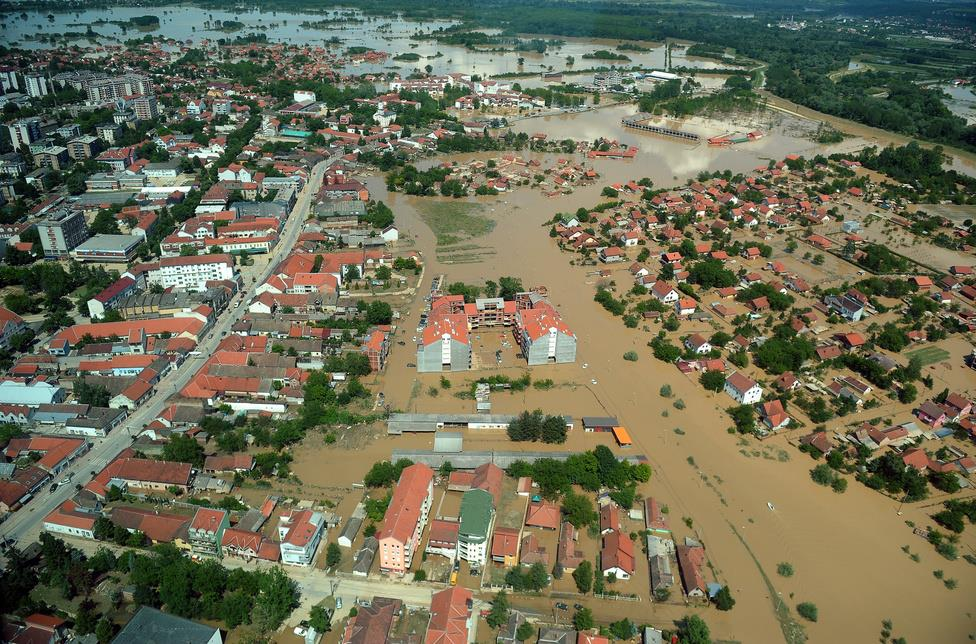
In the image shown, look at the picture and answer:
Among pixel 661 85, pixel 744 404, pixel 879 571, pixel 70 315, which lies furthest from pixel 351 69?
pixel 879 571

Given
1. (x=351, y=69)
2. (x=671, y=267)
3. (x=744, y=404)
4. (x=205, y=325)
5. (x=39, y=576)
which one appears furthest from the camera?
(x=351, y=69)

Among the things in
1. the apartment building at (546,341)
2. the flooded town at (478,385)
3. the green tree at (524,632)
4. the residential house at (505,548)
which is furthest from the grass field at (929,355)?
the green tree at (524,632)

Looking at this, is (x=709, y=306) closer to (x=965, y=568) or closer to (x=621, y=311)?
(x=621, y=311)

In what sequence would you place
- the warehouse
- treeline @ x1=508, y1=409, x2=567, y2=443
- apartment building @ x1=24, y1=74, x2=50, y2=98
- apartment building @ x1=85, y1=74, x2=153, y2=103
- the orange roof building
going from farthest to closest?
apartment building @ x1=24, y1=74, x2=50, y2=98 < apartment building @ x1=85, y1=74, x2=153, y2=103 < the warehouse < treeline @ x1=508, y1=409, x2=567, y2=443 < the orange roof building

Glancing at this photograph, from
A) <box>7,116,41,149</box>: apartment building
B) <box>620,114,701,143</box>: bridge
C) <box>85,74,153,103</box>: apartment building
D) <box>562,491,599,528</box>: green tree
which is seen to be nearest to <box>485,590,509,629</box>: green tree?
<box>562,491,599,528</box>: green tree

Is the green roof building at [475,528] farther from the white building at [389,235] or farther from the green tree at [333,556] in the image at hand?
the white building at [389,235]

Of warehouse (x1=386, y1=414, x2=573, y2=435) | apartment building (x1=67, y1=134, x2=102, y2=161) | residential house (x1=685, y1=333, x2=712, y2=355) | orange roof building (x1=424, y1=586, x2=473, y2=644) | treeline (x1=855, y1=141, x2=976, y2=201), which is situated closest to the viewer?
orange roof building (x1=424, y1=586, x2=473, y2=644)

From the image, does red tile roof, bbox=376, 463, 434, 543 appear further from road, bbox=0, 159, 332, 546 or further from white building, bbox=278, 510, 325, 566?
road, bbox=0, 159, 332, 546
